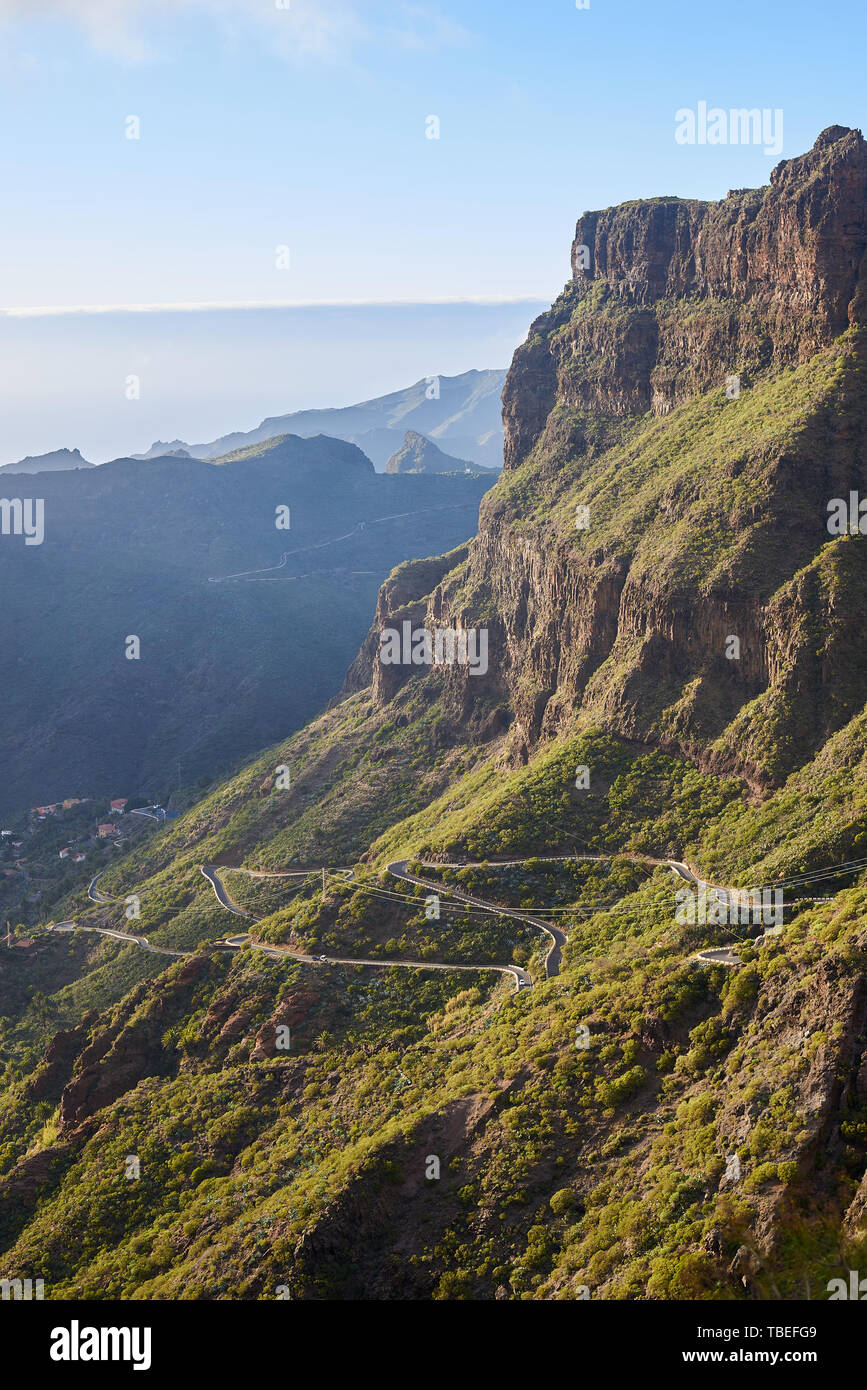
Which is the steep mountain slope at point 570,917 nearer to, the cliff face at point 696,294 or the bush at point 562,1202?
the bush at point 562,1202

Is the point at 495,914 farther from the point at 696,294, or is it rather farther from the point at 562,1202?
the point at 696,294

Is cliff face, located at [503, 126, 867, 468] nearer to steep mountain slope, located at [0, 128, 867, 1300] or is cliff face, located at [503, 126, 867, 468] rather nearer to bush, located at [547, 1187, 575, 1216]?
steep mountain slope, located at [0, 128, 867, 1300]

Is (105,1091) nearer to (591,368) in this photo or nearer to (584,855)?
(584,855)

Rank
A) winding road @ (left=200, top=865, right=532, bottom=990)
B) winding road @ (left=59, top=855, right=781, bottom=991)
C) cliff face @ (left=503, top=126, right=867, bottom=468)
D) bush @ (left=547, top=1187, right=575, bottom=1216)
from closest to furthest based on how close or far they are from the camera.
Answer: bush @ (left=547, top=1187, right=575, bottom=1216)
winding road @ (left=59, top=855, right=781, bottom=991)
winding road @ (left=200, top=865, right=532, bottom=990)
cliff face @ (left=503, top=126, right=867, bottom=468)

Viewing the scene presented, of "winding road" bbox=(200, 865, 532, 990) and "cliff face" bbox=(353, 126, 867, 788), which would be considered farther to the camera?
"cliff face" bbox=(353, 126, 867, 788)

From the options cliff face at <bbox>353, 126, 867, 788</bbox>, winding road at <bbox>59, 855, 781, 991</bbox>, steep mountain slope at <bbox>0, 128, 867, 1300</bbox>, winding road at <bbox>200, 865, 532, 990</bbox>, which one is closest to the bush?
steep mountain slope at <bbox>0, 128, 867, 1300</bbox>

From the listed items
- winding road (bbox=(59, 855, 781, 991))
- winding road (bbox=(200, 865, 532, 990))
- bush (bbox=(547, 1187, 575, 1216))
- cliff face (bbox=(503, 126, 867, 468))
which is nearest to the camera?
bush (bbox=(547, 1187, 575, 1216))
